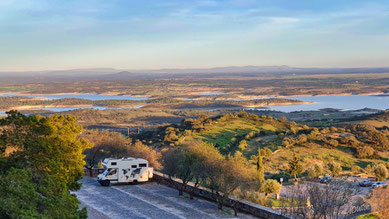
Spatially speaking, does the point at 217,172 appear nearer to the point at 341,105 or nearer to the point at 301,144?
the point at 301,144

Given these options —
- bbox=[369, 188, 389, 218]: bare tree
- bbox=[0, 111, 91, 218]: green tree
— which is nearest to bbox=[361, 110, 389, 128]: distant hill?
bbox=[369, 188, 389, 218]: bare tree

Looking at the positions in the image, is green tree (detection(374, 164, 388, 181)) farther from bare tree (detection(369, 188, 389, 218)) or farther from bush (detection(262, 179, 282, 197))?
bare tree (detection(369, 188, 389, 218))

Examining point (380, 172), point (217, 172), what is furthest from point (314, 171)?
point (217, 172)

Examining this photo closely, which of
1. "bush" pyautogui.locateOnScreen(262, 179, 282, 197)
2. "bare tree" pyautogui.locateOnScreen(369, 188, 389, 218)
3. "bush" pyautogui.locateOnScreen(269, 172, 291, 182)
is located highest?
"bare tree" pyautogui.locateOnScreen(369, 188, 389, 218)

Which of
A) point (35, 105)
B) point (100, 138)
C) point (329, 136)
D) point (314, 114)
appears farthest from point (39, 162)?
point (35, 105)

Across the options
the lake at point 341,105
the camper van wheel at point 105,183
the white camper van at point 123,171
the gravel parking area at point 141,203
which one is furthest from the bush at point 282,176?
the lake at point 341,105

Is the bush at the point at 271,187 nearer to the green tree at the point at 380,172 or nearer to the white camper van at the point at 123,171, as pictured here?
the white camper van at the point at 123,171
